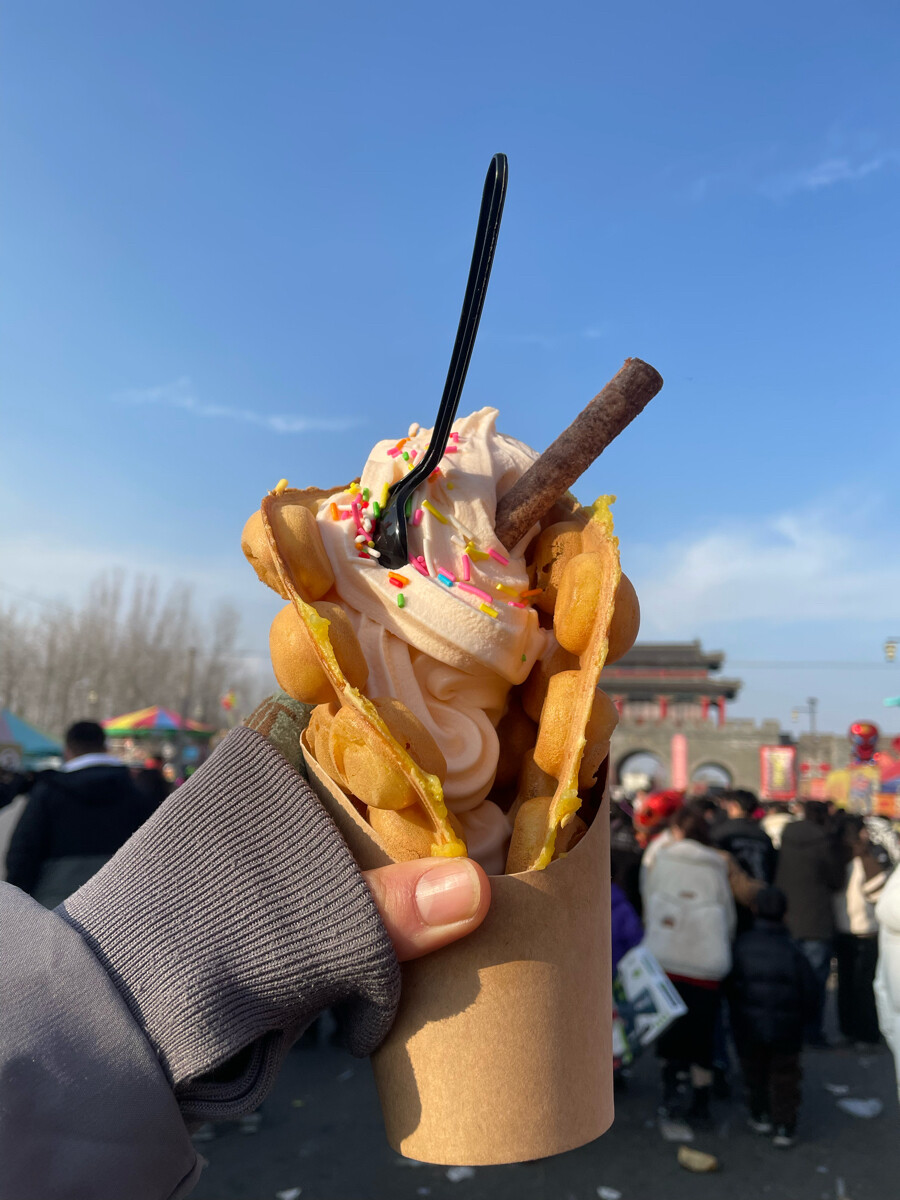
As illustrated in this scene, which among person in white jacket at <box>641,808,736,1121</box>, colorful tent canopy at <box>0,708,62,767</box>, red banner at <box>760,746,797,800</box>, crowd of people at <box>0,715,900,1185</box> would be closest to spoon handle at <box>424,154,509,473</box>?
crowd of people at <box>0,715,900,1185</box>

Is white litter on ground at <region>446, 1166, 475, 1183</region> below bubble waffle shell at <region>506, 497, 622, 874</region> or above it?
below

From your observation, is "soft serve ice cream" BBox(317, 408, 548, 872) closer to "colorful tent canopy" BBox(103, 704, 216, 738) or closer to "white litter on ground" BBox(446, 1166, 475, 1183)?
"white litter on ground" BBox(446, 1166, 475, 1183)

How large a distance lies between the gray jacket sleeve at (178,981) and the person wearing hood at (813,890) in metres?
5.76

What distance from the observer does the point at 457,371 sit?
120 cm

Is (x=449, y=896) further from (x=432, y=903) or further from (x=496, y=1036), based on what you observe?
(x=496, y=1036)

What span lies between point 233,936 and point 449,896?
29 cm

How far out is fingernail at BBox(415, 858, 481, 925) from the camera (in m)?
1.11

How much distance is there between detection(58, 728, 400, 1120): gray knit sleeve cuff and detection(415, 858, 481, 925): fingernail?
7 cm

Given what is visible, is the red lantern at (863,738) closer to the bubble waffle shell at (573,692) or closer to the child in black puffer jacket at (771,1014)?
the child in black puffer jacket at (771,1014)

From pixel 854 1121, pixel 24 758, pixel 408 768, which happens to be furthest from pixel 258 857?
pixel 24 758

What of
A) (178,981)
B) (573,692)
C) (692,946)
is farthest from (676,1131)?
(178,981)

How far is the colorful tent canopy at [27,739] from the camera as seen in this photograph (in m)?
13.9

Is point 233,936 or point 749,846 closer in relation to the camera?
point 233,936

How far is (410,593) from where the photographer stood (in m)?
1.33
